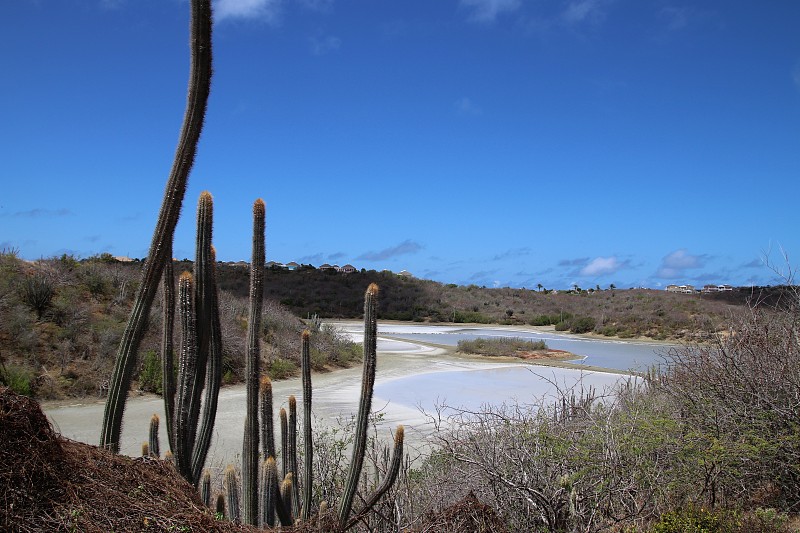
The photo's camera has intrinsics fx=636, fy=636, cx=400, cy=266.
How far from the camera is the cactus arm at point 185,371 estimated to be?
12.8 ft

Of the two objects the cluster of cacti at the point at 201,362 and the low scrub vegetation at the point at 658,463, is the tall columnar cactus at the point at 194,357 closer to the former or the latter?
the cluster of cacti at the point at 201,362

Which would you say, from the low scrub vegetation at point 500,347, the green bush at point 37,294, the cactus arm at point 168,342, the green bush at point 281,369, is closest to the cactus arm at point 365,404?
the cactus arm at point 168,342

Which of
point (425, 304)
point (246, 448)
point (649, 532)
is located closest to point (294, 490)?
point (246, 448)

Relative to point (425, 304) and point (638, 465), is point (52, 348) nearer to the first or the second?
point (638, 465)

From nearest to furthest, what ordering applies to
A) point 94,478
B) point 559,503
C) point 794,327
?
point 94,478 → point 559,503 → point 794,327

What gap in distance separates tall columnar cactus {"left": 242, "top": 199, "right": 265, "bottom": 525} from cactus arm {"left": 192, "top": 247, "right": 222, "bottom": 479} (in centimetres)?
22

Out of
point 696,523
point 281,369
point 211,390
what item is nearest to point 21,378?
point 281,369

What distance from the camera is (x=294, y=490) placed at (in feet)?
17.2

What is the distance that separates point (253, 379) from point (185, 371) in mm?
610

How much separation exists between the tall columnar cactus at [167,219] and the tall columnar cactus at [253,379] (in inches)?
32.5

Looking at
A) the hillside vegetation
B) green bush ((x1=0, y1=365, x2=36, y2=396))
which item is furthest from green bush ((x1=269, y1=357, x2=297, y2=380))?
green bush ((x1=0, y1=365, x2=36, y2=396))

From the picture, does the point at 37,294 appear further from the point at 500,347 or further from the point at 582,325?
the point at 582,325

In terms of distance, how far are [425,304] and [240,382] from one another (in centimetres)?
3976

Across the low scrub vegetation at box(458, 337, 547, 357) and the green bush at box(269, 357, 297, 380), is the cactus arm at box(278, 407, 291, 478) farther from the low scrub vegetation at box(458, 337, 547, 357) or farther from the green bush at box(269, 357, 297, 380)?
the low scrub vegetation at box(458, 337, 547, 357)
